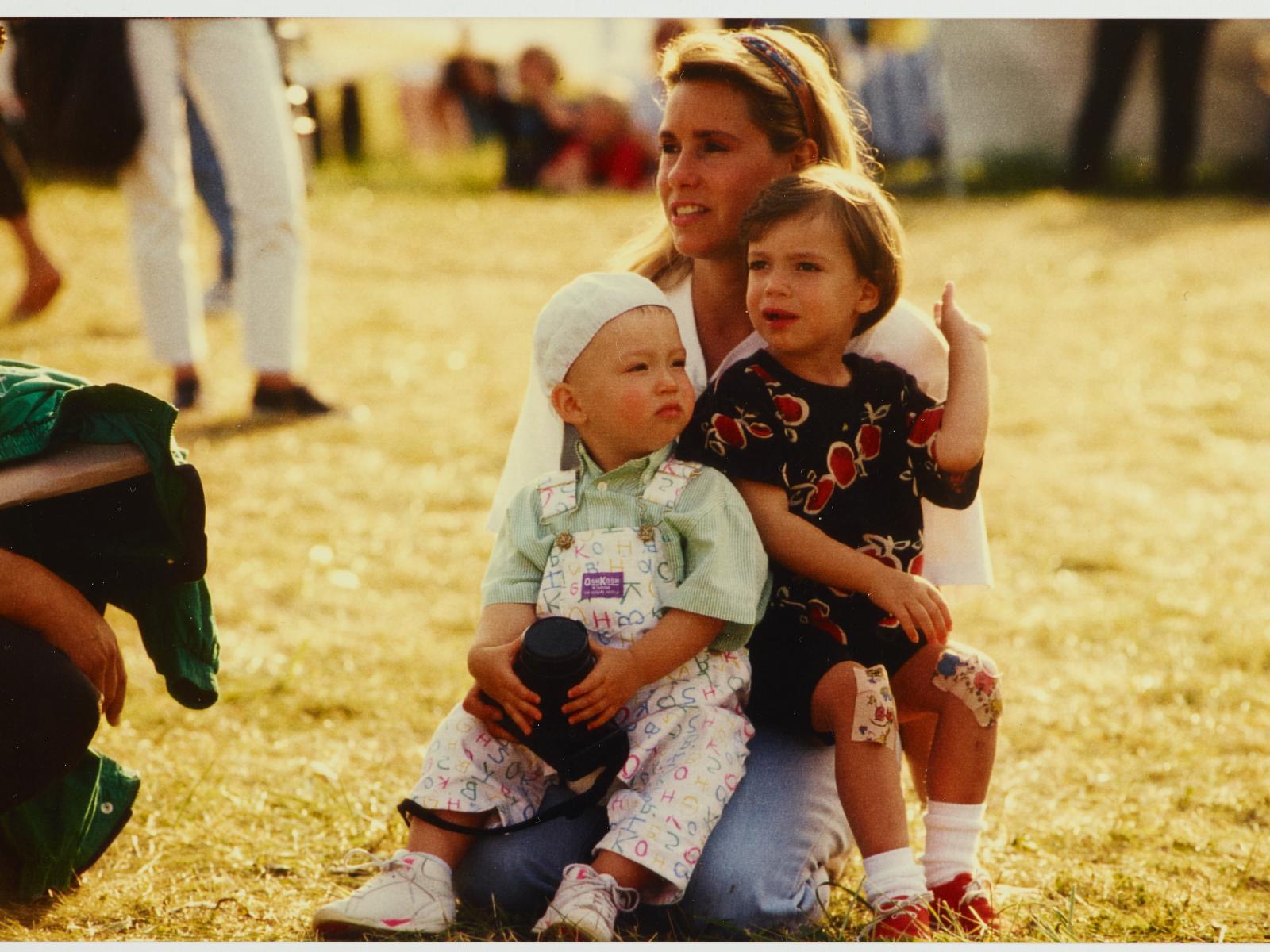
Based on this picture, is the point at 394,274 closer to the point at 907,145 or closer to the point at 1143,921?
the point at 907,145

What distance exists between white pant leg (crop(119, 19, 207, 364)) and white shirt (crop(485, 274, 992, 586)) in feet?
9.06

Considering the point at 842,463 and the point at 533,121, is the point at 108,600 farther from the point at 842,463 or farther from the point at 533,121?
the point at 533,121

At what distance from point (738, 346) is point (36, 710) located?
3.91 feet

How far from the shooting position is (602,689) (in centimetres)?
204

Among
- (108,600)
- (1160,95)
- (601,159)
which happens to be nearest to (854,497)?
(108,600)

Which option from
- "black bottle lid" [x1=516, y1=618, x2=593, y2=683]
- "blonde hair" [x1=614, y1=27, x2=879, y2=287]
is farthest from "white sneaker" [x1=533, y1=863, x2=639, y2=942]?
"blonde hair" [x1=614, y1=27, x2=879, y2=287]

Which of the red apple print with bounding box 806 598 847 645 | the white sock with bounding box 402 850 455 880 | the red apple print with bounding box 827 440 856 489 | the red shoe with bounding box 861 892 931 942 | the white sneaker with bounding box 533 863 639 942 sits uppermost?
the red apple print with bounding box 827 440 856 489

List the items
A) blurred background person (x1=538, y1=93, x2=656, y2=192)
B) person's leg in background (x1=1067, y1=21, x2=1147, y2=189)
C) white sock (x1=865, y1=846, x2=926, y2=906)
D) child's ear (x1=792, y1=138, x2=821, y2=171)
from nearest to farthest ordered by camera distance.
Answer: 1. white sock (x1=865, y1=846, x2=926, y2=906)
2. child's ear (x1=792, y1=138, x2=821, y2=171)
3. person's leg in background (x1=1067, y1=21, x2=1147, y2=189)
4. blurred background person (x1=538, y1=93, x2=656, y2=192)

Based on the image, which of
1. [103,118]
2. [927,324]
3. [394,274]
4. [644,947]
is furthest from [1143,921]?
[394,274]

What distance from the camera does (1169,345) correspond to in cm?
675

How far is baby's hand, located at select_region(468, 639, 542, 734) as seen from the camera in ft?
6.77

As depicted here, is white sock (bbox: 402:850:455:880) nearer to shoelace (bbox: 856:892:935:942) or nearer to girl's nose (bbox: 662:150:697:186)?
shoelace (bbox: 856:892:935:942)

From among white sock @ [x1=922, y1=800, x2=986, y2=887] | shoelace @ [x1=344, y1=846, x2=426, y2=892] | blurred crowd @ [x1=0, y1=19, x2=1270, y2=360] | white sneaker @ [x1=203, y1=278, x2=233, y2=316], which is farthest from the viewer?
white sneaker @ [x1=203, y1=278, x2=233, y2=316]

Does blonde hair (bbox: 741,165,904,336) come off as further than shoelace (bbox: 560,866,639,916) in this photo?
Yes
